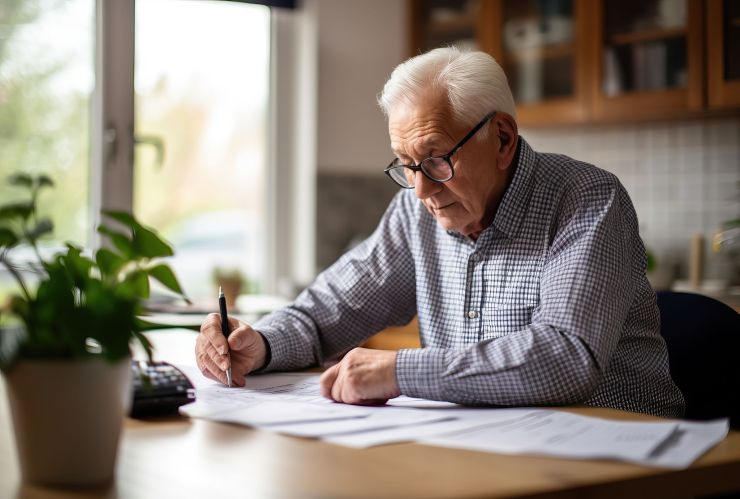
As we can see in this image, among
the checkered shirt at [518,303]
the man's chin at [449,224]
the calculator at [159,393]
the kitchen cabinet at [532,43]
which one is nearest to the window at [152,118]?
the kitchen cabinet at [532,43]

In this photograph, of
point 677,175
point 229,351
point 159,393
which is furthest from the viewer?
point 677,175

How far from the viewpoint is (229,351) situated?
1481 millimetres

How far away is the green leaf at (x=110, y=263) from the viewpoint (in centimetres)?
85

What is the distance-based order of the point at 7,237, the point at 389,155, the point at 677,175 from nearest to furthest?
the point at 7,237 → the point at 677,175 → the point at 389,155

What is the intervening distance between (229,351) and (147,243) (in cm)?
64

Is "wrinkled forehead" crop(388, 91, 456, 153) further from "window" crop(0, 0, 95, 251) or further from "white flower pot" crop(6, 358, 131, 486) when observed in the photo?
"window" crop(0, 0, 95, 251)

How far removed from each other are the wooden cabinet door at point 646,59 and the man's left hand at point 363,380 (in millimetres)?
2064

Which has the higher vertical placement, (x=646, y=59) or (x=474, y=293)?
(x=646, y=59)

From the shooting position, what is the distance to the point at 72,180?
3.18m

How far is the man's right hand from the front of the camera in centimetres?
146

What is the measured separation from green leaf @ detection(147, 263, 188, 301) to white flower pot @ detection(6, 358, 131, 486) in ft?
0.31

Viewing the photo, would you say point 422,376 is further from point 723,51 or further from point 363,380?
point 723,51

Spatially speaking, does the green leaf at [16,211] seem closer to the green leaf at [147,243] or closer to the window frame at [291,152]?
the green leaf at [147,243]

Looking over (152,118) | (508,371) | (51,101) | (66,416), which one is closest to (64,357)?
(66,416)
